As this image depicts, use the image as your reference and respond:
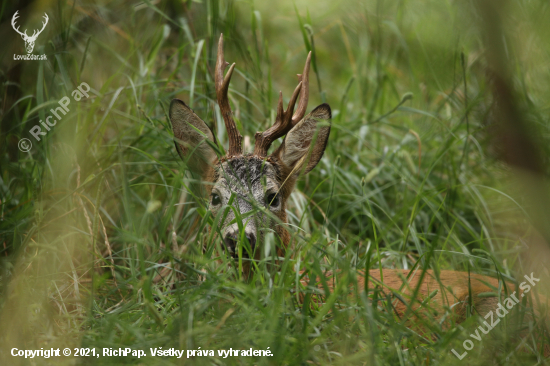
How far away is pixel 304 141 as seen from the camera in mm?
3752

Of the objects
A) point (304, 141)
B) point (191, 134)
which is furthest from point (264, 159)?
point (191, 134)

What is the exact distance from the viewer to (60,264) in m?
2.92

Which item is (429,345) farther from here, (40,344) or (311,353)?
(40,344)

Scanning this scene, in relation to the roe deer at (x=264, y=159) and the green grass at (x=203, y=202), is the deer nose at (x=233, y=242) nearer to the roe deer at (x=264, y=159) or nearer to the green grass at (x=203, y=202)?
the green grass at (x=203, y=202)

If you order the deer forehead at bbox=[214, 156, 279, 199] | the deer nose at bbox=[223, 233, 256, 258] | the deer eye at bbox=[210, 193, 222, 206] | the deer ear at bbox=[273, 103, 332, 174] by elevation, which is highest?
the deer ear at bbox=[273, 103, 332, 174]

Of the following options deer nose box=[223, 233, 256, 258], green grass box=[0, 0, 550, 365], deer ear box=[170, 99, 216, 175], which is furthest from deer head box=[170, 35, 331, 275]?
deer nose box=[223, 233, 256, 258]

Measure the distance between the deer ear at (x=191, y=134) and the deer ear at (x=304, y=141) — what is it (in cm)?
56

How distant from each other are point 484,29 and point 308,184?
3114mm

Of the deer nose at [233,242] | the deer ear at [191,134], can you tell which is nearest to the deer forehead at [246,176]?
the deer ear at [191,134]

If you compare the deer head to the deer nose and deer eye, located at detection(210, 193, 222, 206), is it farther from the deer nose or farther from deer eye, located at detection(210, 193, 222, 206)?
the deer nose

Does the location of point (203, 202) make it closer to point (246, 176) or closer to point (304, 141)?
point (246, 176)

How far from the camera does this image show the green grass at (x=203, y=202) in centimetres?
199

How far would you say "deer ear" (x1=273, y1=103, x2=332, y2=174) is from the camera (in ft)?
11.8

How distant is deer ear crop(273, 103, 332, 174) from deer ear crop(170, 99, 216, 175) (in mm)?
557
